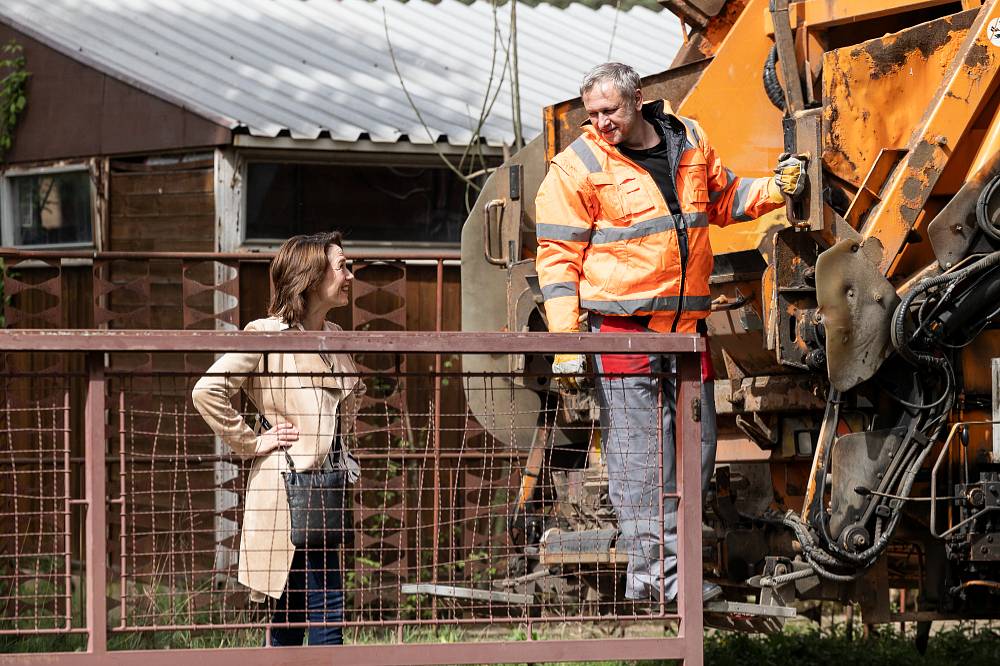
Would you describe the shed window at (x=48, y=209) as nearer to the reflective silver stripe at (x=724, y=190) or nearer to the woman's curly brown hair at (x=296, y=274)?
the woman's curly brown hair at (x=296, y=274)

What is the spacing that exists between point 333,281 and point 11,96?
541cm

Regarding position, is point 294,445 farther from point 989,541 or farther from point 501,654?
point 989,541

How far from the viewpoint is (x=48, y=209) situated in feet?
29.9

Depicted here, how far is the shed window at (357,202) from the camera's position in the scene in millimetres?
8695

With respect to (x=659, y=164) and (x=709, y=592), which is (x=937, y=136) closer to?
(x=659, y=164)

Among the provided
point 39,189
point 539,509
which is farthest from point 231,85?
point 539,509

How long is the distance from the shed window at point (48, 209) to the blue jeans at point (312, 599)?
195 inches

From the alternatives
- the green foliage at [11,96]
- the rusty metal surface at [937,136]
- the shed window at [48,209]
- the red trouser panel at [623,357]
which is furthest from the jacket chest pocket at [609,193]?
the green foliage at [11,96]

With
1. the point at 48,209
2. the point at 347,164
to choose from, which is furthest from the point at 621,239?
the point at 48,209

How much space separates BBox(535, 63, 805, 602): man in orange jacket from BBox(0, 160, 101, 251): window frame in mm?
4658

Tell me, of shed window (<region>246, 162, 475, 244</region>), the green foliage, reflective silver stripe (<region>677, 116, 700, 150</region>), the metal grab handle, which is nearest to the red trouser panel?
reflective silver stripe (<region>677, 116, 700, 150</region>)

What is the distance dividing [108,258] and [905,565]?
13.6 feet

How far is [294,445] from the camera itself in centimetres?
441

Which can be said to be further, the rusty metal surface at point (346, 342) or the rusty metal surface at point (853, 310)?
the rusty metal surface at point (853, 310)
